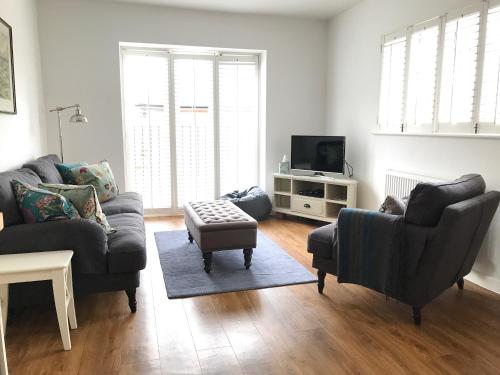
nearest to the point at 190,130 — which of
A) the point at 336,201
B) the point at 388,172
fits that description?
the point at 336,201

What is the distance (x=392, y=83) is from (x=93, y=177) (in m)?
3.17

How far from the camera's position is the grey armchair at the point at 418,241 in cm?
227

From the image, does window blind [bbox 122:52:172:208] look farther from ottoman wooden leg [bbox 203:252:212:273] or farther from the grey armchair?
the grey armchair

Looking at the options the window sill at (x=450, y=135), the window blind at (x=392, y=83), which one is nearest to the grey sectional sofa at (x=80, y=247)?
the window sill at (x=450, y=135)

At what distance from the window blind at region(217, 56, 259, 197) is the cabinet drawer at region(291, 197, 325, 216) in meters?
0.83

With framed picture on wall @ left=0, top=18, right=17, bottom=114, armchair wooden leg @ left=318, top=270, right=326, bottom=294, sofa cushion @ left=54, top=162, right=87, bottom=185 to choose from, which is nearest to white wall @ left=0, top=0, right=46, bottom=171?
framed picture on wall @ left=0, top=18, right=17, bottom=114

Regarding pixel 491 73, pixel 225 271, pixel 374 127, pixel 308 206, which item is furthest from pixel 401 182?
pixel 225 271

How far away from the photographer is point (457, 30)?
3205mm

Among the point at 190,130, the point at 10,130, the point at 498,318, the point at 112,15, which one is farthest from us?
the point at 190,130

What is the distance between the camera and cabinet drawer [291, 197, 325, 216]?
4.87m

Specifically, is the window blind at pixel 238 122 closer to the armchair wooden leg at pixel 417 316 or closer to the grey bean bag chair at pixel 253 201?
the grey bean bag chair at pixel 253 201

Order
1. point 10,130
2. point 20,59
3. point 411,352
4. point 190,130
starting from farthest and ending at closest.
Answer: point 190,130, point 20,59, point 10,130, point 411,352

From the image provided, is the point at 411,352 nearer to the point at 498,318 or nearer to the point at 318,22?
the point at 498,318

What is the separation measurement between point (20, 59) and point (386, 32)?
144 inches
